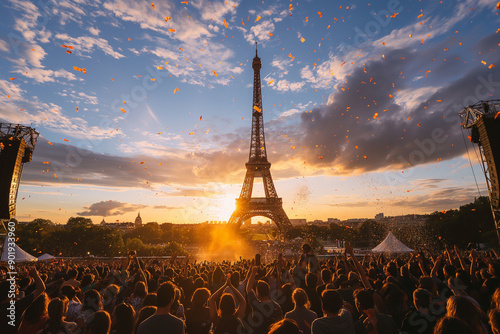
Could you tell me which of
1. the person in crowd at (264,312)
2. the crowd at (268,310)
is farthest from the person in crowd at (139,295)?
the person in crowd at (264,312)

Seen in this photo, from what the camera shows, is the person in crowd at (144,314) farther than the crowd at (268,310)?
Yes

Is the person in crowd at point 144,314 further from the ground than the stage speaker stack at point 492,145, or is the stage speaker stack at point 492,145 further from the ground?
the stage speaker stack at point 492,145

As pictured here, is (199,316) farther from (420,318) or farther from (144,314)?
(420,318)

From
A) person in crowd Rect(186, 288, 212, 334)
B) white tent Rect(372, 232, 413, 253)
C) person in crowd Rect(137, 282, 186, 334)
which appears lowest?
white tent Rect(372, 232, 413, 253)

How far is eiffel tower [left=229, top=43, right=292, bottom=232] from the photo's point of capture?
51375 millimetres

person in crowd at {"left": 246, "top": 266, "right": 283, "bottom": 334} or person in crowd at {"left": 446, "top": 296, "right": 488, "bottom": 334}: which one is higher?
person in crowd at {"left": 446, "top": 296, "right": 488, "bottom": 334}

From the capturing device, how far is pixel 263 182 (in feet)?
172

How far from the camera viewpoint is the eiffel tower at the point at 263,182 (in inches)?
2023

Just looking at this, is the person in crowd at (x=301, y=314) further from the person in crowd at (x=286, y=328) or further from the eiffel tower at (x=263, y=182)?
the eiffel tower at (x=263, y=182)

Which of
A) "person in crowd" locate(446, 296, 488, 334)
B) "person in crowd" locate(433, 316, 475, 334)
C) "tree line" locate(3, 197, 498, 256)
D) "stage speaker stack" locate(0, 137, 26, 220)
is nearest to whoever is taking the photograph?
"person in crowd" locate(433, 316, 475, 334)

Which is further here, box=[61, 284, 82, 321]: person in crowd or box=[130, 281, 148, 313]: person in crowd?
box=[130, 281, 148, 313]: person in crowd

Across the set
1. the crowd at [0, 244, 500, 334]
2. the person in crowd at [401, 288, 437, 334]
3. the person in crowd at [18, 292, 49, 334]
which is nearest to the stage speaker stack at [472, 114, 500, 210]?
the crowd at [0, 244, 500, 334]

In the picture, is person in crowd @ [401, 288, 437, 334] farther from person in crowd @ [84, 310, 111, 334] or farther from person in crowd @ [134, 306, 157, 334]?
person in crowd @ [84, 310, 111, 334]

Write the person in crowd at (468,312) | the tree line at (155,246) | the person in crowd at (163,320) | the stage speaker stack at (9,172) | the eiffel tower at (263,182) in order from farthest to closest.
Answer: the eiffel tower at (263,182), the tree line at (155,246), the stage speaker stack at (9,172), the person in crowd at (163,320), the person in crowd at (468,312)
